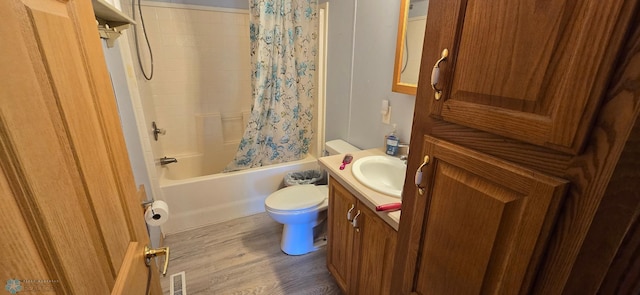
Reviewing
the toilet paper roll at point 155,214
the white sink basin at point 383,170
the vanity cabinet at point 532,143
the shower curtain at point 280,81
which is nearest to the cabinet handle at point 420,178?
the vanity cabinet at point 532,143

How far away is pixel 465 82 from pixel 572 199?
261 millimetres

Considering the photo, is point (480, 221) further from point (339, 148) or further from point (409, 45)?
point (339, 148)

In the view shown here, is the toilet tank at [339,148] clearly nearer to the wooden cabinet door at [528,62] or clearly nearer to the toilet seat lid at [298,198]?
the toilet seat lid at [298,198]

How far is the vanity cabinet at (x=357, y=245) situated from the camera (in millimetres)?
1077

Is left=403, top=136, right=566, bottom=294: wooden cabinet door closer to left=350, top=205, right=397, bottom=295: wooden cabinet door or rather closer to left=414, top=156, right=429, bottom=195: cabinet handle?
left=414, top=156, right=429, bottom=195: cabinet handle

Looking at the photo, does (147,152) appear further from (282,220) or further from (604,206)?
(604,206)

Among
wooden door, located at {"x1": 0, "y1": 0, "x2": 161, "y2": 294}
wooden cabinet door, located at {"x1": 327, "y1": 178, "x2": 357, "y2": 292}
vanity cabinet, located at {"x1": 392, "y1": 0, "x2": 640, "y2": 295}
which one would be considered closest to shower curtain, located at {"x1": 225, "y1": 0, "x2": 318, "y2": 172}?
wooden cabinet door, located at {"x1": 327, "y1": 178, "x2": 357, "y2": 292}

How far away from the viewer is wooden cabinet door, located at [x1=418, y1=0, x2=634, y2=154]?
347 millimetres

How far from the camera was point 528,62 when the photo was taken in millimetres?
421

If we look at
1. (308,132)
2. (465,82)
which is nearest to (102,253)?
(465,82)

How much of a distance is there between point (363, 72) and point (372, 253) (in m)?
1.21

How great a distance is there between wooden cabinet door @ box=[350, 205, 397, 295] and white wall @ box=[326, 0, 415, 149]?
638 millimetres

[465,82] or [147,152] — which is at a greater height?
[465,82]

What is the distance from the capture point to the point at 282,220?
5.81 ft
